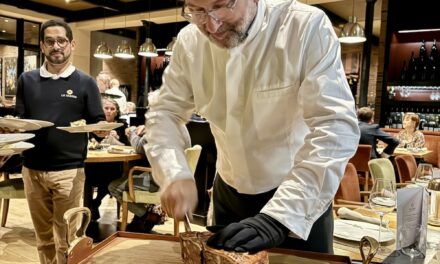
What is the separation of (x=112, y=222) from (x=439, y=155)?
4.75m

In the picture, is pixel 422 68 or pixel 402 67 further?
pixel 402 67

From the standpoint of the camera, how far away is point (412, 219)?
47.8 inches

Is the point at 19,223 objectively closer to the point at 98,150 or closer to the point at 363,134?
the point at 98,150

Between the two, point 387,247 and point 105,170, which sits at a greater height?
point 387,247

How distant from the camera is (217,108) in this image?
1.25 meters

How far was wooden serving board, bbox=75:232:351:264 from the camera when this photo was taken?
0.93 meters

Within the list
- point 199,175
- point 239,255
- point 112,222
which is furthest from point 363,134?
point 239,255

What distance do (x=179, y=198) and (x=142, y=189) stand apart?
8.33 ft

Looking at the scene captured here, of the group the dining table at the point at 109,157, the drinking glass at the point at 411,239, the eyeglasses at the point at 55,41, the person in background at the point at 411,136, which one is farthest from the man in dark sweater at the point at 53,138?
the person in background at the point at 411,136

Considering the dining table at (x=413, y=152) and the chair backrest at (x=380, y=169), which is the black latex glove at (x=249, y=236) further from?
the dining table at (x=413, y=152)

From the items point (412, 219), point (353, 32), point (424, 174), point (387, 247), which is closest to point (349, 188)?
point (424, 174)

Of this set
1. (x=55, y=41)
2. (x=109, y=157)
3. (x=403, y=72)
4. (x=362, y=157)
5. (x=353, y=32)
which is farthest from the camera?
(x=403, y=72)

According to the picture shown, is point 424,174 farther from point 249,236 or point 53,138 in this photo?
point 53,138

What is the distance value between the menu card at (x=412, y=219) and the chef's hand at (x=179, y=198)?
1.87ft
